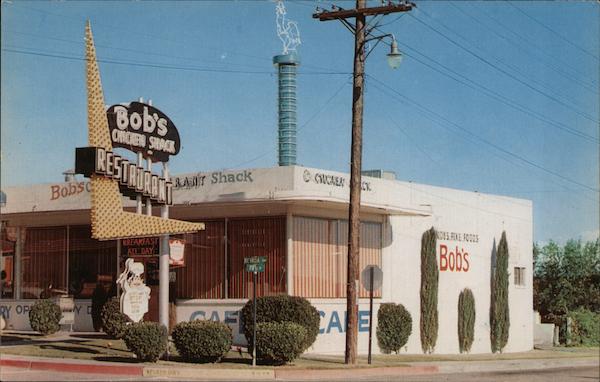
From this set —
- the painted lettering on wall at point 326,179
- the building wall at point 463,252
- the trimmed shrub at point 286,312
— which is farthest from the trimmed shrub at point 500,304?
the trimmed shrub at point 286,312

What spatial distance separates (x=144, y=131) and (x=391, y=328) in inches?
439

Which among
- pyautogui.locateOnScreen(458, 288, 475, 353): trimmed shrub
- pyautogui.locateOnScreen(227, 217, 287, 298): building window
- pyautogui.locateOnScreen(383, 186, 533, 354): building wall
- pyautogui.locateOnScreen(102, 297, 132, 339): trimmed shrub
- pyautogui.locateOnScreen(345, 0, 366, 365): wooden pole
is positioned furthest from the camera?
pyautogui.locateOnScreen(458, 288, 475, 353): trimmed shrub

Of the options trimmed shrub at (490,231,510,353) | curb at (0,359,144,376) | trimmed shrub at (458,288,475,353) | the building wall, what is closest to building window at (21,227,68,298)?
curb at (0,359,144,376)

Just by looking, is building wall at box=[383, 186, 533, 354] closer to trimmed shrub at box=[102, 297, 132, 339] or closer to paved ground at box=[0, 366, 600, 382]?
paved ground at box=[0, 366, 600, 382]

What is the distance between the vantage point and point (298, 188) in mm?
25469

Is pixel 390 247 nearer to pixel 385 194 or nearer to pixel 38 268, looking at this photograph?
pixel 385 194

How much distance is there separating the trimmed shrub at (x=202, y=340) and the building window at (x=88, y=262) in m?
8.83

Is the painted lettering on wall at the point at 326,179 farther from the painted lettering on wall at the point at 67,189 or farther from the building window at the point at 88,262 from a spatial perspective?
the building window at the point at 88,262

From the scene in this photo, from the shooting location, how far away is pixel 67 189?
29.1 m

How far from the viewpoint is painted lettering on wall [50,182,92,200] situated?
28.7m

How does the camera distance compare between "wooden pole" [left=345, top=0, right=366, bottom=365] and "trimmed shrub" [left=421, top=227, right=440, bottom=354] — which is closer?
"wooden pole" [left=345, top=0, right=366, bottom=365]

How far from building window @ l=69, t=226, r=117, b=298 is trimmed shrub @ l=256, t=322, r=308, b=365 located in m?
9.38

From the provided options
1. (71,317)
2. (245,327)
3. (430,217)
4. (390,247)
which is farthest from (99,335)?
(430,217)

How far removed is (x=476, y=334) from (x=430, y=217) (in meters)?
5.37
